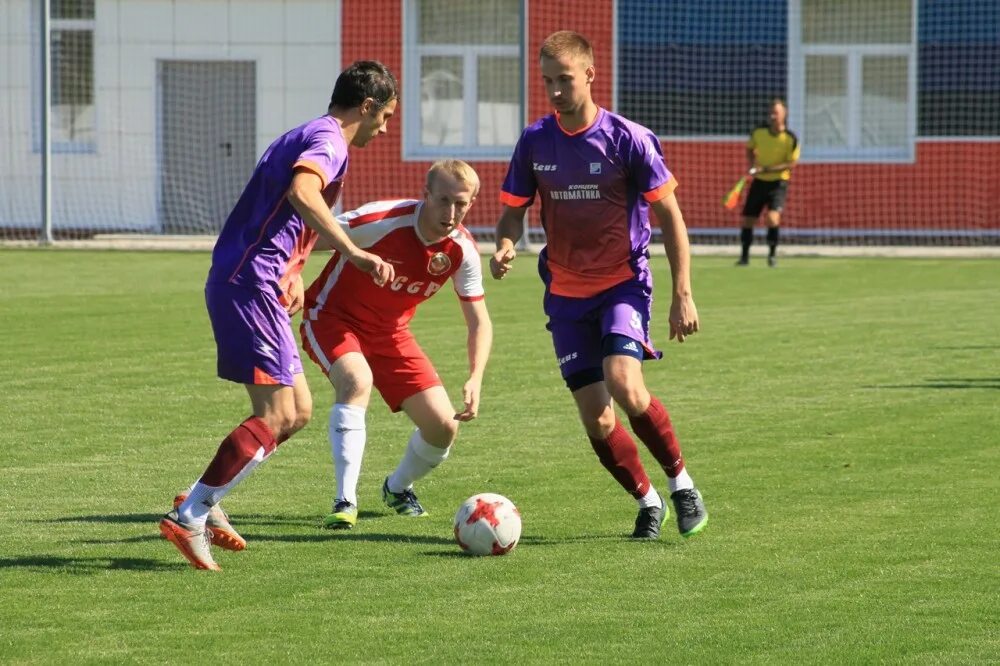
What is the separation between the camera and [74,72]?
28.2 metres

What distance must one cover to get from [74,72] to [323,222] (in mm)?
23638

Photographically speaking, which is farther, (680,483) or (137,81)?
(137,81)

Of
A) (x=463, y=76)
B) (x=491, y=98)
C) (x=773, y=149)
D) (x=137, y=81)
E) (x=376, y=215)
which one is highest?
(x=463, y=76)

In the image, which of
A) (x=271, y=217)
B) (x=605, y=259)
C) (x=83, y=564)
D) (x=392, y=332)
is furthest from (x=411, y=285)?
(x=83, y=564)

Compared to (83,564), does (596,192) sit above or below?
above

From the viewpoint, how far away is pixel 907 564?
6051mm

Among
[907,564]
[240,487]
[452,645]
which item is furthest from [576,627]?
[240,487]

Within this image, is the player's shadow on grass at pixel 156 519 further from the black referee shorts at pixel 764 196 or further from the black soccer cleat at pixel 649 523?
the black referee shorts at pixel 764 196

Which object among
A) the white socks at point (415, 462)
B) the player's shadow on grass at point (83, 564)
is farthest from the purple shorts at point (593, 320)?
the player's shadow on grass at point (83, 564)

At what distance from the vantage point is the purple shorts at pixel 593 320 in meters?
6.75

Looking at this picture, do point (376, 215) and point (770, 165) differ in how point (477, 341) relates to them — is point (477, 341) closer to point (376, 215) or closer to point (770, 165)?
point (376, 215)

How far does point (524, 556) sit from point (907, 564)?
1338mm

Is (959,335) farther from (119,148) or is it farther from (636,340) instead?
(119,148)

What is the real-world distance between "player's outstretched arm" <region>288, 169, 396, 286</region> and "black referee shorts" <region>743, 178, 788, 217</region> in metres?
17.8
